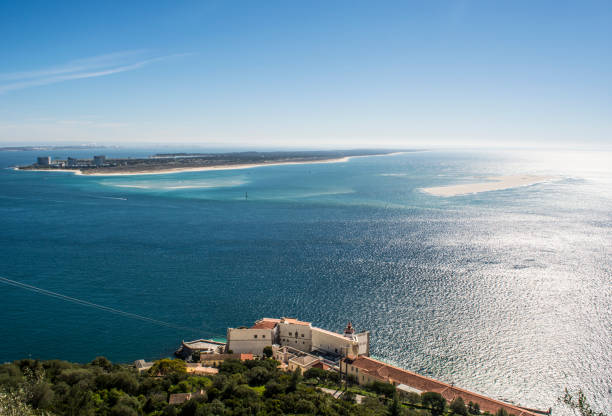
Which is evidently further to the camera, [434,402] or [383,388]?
[383,388]

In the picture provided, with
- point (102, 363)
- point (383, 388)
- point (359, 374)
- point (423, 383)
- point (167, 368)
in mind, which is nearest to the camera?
point (383, 388)

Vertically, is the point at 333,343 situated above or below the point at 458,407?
above

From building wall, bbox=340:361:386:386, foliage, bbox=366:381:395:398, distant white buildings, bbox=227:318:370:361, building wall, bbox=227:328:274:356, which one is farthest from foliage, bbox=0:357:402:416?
distant white buildings, bbox=227:318:370:361

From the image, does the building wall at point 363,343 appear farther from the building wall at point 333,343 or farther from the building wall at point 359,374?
the building wall at point 359,374

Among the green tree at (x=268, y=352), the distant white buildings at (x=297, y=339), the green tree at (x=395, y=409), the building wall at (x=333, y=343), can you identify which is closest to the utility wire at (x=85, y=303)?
the distant white buildings at (x=297, y=339)

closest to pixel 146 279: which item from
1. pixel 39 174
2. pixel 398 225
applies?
pixel 398 225

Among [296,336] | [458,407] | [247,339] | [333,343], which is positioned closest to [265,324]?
[247,339]

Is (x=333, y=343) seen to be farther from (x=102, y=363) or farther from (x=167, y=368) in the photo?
(x=102, y=363)

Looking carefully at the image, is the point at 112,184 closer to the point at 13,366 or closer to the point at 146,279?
the point at 146,279
